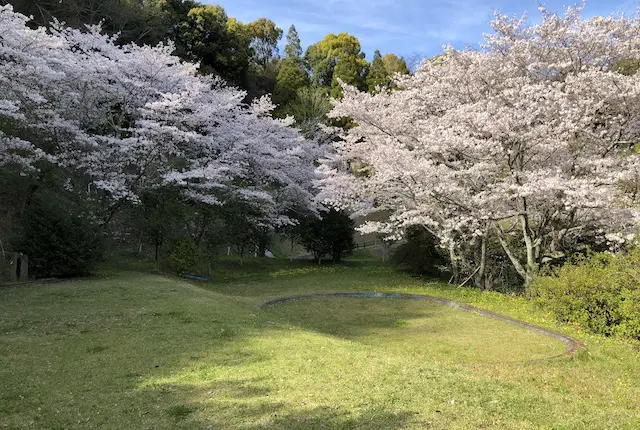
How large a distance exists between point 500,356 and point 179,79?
15.0 metres

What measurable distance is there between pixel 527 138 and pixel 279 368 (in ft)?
29.0

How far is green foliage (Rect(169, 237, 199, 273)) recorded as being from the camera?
52.1 ft

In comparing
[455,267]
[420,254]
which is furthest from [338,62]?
[455,267]

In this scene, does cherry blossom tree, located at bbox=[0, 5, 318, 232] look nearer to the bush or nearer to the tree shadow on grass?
the tree shadow on grass

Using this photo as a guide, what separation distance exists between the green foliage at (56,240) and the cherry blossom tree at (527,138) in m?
7.91

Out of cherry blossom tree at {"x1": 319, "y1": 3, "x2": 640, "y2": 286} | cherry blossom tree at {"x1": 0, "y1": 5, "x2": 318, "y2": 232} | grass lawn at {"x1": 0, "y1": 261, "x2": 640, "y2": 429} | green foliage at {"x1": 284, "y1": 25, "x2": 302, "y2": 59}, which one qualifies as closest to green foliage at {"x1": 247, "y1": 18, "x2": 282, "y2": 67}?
green foliage at {"x1": 284, "y1": 25, "x2": 302, "y2": 59}

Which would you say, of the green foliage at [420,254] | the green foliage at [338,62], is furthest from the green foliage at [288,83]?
the green foliage at [420,254]

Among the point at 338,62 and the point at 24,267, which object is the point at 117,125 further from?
the point at 338,62

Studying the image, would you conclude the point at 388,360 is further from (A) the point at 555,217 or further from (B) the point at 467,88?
(B) the point at 467,88

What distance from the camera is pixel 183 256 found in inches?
625

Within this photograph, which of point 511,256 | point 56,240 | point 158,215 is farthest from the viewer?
point 158,215

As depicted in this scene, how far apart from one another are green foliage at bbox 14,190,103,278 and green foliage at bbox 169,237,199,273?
3253 millimetres

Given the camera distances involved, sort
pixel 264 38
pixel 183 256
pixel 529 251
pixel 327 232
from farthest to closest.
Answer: pixel 264 38
pixel 327 232
pixel 183 256
pixel 529 251

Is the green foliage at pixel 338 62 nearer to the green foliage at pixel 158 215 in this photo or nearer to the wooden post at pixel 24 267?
the green foliage at pixel 158 215
